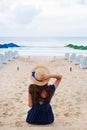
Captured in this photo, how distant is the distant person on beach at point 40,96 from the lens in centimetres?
616

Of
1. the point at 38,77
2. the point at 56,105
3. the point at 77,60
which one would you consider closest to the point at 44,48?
the point at 77,60

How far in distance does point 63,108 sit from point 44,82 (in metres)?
1.91

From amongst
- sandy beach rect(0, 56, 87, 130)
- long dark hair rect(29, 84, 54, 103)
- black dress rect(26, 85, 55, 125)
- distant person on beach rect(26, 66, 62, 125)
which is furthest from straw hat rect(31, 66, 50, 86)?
sandy beach rect(0, 56, 87, 130)

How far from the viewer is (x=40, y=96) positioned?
6246 mm

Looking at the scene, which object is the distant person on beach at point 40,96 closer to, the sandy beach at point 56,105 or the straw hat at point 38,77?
the straw hat at point 38,77

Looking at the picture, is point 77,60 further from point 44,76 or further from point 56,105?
point 44,76

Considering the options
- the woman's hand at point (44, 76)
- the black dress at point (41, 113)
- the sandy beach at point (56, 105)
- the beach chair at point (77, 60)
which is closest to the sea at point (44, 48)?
the beach chair at point (77, 60)

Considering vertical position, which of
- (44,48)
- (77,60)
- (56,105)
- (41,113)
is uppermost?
(41,113)

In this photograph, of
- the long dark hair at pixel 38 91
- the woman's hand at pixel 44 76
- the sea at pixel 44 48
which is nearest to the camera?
the woman's hand at pixel 44 76

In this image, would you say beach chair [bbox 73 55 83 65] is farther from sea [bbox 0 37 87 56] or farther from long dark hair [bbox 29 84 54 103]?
long dark hair [bbox 29 84 54 103]

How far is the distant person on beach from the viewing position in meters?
6.16

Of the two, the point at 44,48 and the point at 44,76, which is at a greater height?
the point at 44,76

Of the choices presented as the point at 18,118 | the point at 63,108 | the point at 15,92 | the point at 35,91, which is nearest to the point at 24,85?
the point at 15,92

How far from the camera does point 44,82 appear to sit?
616 cm
